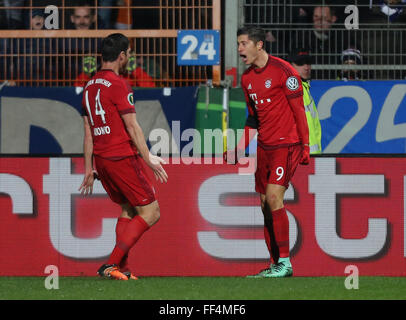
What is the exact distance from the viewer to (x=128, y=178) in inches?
323

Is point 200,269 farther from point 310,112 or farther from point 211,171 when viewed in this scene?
point 310,112

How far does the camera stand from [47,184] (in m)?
9.54

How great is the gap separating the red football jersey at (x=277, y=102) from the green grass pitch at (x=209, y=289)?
1.14 m


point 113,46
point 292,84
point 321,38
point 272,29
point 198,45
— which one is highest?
point 272,29

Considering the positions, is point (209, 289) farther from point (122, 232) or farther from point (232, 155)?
point (232, 155)

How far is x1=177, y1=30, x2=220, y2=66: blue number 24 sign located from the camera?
1302 cm

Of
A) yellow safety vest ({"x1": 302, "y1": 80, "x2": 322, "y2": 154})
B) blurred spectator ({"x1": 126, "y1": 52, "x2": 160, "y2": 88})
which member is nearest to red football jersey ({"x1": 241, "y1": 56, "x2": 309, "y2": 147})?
yellow safety vest ({"x1": 302, "y1": 80, "x2": 322, "y2": 154})

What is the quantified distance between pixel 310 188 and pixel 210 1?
4611 millimetres

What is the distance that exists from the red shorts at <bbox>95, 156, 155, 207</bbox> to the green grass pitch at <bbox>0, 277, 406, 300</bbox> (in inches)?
25.1

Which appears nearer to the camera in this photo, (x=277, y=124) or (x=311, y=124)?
(x=277, y=124)

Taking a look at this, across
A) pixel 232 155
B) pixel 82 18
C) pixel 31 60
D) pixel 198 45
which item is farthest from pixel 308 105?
pixel 31 60

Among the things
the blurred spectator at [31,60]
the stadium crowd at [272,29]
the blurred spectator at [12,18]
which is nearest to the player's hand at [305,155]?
the stadium crowd at [272,29]

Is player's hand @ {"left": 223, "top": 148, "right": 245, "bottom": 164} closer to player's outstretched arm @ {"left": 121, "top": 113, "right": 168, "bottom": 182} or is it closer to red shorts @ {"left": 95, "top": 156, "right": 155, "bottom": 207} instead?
red shorts @ {"left": 95, "top": 156, "right": 155, "bottom": 207}

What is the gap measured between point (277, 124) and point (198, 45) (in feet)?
15.1
